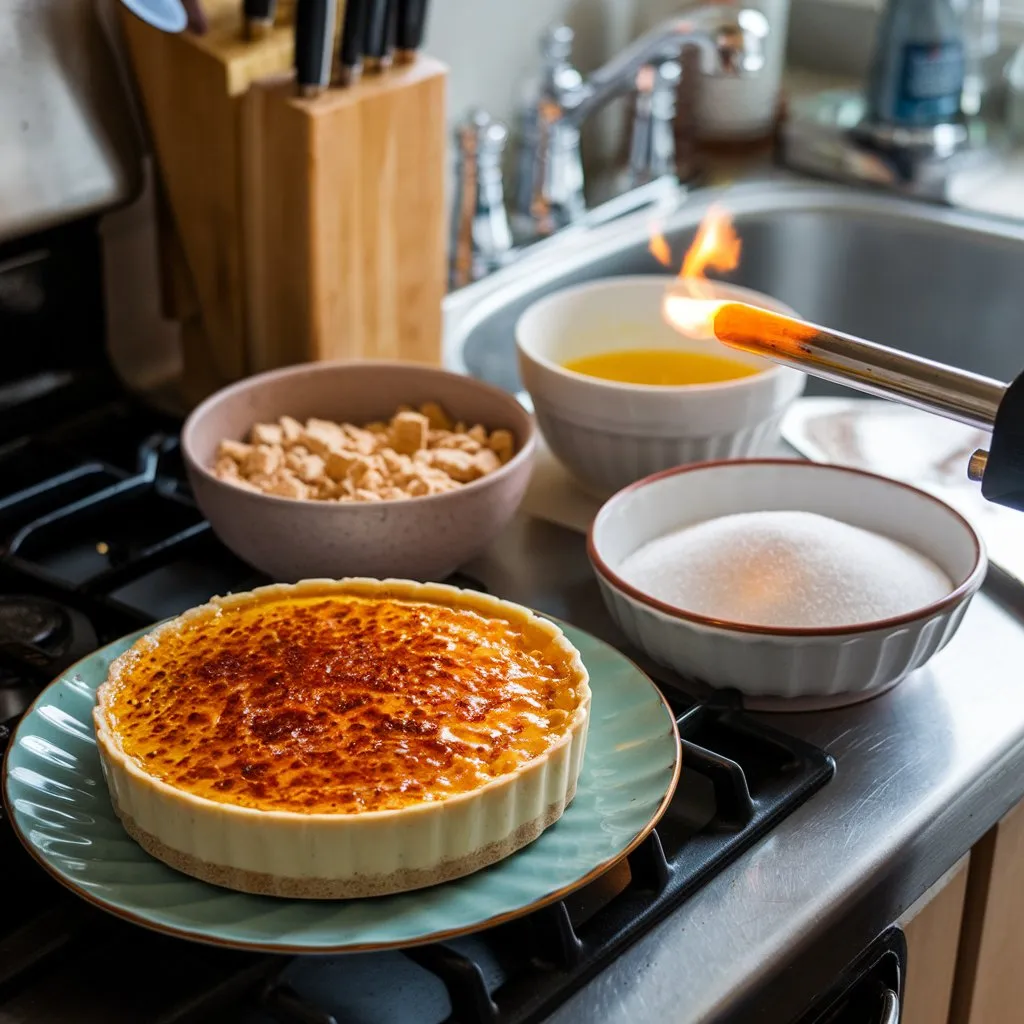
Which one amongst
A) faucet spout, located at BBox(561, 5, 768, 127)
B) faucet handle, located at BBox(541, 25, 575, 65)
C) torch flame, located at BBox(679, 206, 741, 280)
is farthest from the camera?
faucet handle, located at BBox(541, 25, 575, 65)

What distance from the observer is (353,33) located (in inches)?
40.6

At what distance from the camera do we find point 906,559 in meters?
0.88

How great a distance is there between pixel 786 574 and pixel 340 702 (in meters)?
0.28

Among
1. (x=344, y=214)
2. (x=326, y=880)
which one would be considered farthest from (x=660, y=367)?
(x=326, y=880)

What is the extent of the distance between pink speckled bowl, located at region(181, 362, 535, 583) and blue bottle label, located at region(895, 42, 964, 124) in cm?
80

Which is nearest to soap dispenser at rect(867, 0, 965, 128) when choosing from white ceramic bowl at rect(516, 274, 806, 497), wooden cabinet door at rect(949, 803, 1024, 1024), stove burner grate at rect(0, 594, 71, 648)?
white ceramic bowl at rect(516, 274, 806, 497)

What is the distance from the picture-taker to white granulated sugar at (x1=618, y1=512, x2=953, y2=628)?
82 centimetres

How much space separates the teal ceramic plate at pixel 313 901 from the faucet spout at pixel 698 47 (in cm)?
79

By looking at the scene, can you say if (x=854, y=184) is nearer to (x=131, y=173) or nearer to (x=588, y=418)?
(x=588, y=418)

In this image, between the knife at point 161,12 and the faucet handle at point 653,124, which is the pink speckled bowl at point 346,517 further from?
the faucet handle at point 653,124

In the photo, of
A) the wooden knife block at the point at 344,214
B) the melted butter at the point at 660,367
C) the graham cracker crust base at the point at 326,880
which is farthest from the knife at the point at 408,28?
the graham cracker crust base at the point at 326,880

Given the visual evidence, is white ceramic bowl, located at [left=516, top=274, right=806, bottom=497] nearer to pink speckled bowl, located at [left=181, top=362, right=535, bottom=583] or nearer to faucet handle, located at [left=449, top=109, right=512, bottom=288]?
pink speckled bowl, located at [left=181, top=362, right=535, bottom=583]

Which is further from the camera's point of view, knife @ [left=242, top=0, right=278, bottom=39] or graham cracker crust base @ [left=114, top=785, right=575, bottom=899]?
knife @ [left=242, top=0, right=278, bottom=39]

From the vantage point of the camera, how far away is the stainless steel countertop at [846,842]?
65cm
